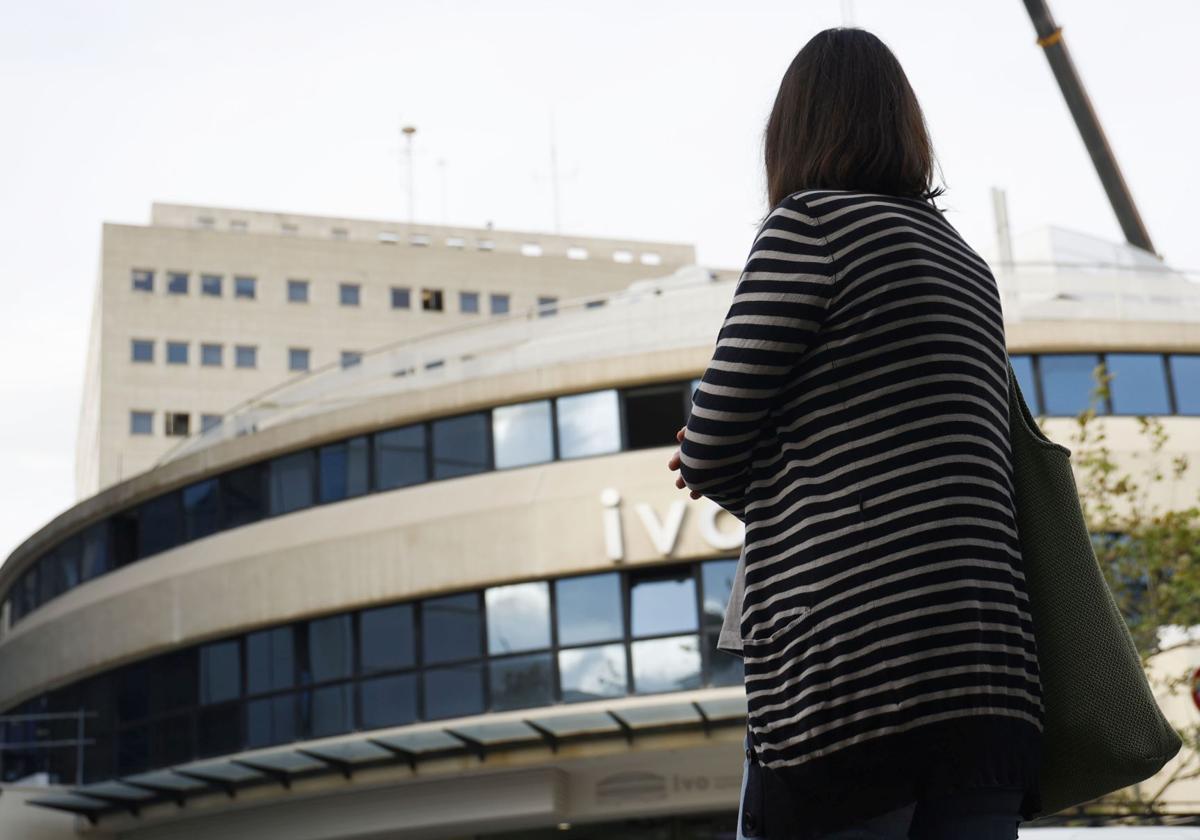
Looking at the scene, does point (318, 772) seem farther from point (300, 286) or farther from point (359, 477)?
point (300, 286)

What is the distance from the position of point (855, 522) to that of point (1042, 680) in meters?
0.32

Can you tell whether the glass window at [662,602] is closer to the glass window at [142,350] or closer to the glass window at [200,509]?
the glass window at [200,509]

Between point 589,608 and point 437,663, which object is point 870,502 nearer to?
point 589,608

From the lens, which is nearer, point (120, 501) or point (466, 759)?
point (466, 759)

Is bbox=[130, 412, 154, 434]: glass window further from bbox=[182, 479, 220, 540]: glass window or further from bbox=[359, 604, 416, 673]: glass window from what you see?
bbox=[359, 604, 416, 673]: glass window

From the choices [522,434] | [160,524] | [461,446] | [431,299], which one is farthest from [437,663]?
[431,299]

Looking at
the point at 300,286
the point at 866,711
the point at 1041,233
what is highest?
the point at 300,286

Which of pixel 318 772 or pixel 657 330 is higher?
pixel 657 330

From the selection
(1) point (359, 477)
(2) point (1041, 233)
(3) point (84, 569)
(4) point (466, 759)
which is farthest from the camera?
(3) point (84, 569)

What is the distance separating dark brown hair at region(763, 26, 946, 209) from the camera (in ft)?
7.72

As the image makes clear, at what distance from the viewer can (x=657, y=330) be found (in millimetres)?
26703

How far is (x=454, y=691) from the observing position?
25875 mm

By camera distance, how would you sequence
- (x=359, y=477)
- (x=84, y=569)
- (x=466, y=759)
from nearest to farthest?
(x=466, y=759), (x=359, y=477), (x=84, y=569)

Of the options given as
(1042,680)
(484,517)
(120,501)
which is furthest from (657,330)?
(1042,680)
